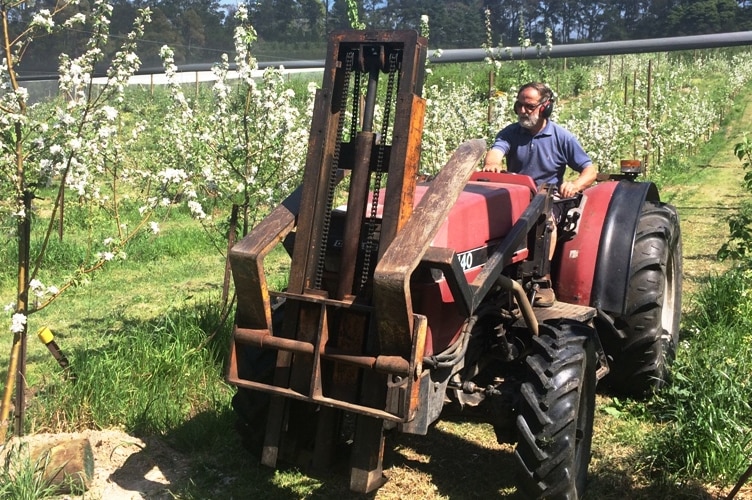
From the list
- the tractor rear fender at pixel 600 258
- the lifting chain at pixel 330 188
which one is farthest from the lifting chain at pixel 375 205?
the tractor rear fender at pixel 600 258

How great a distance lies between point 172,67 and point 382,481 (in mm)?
3772

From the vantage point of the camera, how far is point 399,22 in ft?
47.8

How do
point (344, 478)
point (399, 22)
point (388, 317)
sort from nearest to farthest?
point (388, 317), point (344, 478), point (399, 22)

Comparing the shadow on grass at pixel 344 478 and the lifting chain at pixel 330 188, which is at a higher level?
the lifting chain at pixel 330 188

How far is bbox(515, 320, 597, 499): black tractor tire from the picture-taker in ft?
10.8

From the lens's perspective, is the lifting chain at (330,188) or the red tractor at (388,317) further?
the lifting chain at (330,188)

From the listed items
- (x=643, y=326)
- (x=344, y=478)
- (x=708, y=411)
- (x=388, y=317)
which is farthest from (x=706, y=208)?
(x=388, y=317)

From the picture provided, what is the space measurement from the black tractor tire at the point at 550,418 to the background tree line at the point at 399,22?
798cm

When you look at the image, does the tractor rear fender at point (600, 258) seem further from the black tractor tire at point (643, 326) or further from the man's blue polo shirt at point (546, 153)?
the man's blue polo shirt at point (546, 153)

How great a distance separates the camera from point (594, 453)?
4.33m

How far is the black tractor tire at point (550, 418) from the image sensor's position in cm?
329

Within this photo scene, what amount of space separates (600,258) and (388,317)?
207cm

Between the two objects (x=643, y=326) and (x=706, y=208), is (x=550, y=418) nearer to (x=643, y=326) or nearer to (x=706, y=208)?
(x=643, y=326)

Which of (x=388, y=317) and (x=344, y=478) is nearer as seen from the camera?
(x=388, y=317)
